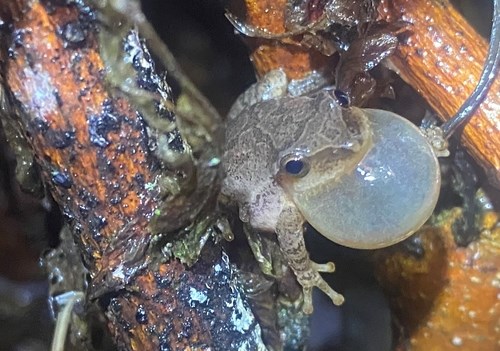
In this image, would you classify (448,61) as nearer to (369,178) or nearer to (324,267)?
(369,178)

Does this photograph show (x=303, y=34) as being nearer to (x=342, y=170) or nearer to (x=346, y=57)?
(x=346, y=57)

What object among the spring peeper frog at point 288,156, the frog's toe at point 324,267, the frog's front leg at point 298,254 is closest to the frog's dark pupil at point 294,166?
the spring peeper frog at point 288,156

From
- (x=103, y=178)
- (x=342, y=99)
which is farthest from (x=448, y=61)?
(x=103, y=178)

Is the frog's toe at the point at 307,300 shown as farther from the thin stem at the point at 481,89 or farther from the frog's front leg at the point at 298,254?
the thin stem at the point at 481,89

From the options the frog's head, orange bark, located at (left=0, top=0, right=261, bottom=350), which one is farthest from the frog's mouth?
orange bark, located at (left=0, top=0, right=261, bottom=350)

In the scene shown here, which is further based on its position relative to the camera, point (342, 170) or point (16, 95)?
point (342, 170)

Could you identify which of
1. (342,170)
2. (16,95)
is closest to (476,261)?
(342,170)

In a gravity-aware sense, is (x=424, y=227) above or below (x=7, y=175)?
below
